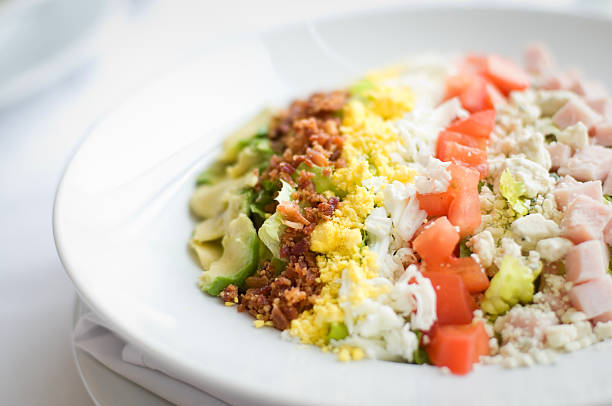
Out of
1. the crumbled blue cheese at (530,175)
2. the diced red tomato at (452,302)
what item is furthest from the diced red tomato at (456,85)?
the diced red tomato at (452,302)

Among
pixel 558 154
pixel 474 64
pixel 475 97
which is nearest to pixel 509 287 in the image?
pixel 558 154

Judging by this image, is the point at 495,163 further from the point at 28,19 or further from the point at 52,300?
the point at 28,19

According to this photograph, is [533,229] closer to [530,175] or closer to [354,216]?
[530,175]

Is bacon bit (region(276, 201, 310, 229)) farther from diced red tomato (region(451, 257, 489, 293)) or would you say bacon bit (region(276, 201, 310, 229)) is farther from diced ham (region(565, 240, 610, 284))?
diced ham (region(565, 240, 610, 284))

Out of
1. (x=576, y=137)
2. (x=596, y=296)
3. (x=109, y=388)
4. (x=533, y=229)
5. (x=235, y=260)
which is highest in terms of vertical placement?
(x=576, y=137)

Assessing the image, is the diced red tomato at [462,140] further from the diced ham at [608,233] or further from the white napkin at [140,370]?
the white napkin at [140,370]

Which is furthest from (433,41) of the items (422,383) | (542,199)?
(422,383)

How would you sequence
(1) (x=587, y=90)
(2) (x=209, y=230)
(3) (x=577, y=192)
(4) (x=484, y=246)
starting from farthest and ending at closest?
(1) (x=587, y=90) < (2) (x=209, y=230) < (3) (x=577, y=192) < (4) (x=484, y=246)
